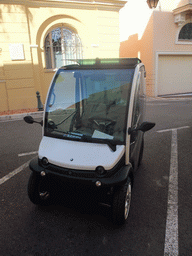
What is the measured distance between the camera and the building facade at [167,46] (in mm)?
14203

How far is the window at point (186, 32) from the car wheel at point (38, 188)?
15.4m

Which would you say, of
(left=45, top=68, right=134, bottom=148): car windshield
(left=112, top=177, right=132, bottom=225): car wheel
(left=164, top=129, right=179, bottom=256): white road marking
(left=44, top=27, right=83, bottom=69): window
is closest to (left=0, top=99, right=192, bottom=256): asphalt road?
(left=164, top=129, right=179, bottom=256): white road marking

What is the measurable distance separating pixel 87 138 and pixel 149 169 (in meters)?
1.99

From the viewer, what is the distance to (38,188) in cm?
293

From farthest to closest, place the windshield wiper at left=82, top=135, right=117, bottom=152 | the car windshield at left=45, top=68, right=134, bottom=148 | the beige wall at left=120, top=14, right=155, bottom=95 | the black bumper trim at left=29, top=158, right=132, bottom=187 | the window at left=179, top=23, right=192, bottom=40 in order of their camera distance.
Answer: the window at left=179, top=23, right=192, bottom=40 → the beige wall at left=120, top=14, right=155, bottom=95 → the car windshield at left=45, top=68, right=134, bottom=148 → the windshield wiper at left=82, top=135, right=117, bottom=152 → the black bumper trim at left=29, top=158, right=132, bottom=187

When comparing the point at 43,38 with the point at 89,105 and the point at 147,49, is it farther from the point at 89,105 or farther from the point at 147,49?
the point at 89,105

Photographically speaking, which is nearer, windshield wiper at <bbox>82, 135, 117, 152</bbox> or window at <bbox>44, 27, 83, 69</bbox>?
windshield wiper at <bbox>82, 135, 117, 152</bbox>

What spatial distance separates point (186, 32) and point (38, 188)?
1585 cm

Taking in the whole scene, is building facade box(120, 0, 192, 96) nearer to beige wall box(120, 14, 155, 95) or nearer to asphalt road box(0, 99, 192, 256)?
beige wall box(120, 14, 155, 95)

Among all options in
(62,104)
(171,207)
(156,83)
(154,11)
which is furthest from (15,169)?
(154,11)

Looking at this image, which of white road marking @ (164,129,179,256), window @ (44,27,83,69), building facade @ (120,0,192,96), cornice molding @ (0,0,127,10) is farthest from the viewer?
building facade @ (120,0,192,96)

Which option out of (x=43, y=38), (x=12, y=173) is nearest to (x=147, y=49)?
(x=43, y=38)

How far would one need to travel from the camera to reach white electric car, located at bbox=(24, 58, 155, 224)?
2545 millimetres

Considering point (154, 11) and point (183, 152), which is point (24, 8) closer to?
point (154, 11)
